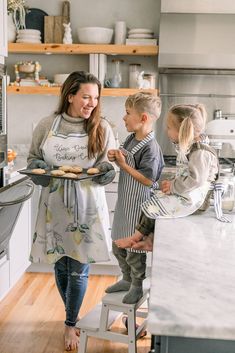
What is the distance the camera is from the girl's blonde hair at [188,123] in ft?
6.05

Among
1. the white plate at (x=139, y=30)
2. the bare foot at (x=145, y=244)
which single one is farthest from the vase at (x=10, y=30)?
the bare foot at (x=145, y=244)

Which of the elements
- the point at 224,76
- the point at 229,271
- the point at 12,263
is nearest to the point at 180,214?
the point at 229,271

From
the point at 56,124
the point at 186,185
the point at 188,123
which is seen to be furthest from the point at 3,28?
the point at 186,185

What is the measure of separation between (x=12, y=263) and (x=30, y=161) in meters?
0.98

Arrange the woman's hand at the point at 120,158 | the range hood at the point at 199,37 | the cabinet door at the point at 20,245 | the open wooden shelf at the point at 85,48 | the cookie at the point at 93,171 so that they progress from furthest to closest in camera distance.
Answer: the open wooden shelf at the point at 85,48 < the range hood at the point at 199,37 < the cabinet door at the point at 20,245 < the cookie at the point at 93,171 < the woman's hand at the point at 120,158

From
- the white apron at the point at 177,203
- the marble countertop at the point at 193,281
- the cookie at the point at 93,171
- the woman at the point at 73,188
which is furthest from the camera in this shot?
the woman at the point at 73,188

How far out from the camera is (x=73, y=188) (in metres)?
2.53

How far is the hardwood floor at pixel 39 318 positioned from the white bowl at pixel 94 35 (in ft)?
5.85

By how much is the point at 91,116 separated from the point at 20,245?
4.29 feet

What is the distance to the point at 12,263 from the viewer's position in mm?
3309

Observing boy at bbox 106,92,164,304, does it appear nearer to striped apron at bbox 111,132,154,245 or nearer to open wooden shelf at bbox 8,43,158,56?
striped apron at bbox 111,132,154,245

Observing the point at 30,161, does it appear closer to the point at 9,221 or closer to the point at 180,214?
the point at 9,221

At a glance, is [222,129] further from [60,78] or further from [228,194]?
[228,194]

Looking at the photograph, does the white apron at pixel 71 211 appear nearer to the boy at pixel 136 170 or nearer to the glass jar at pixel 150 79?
the boy at pixel 136 170
